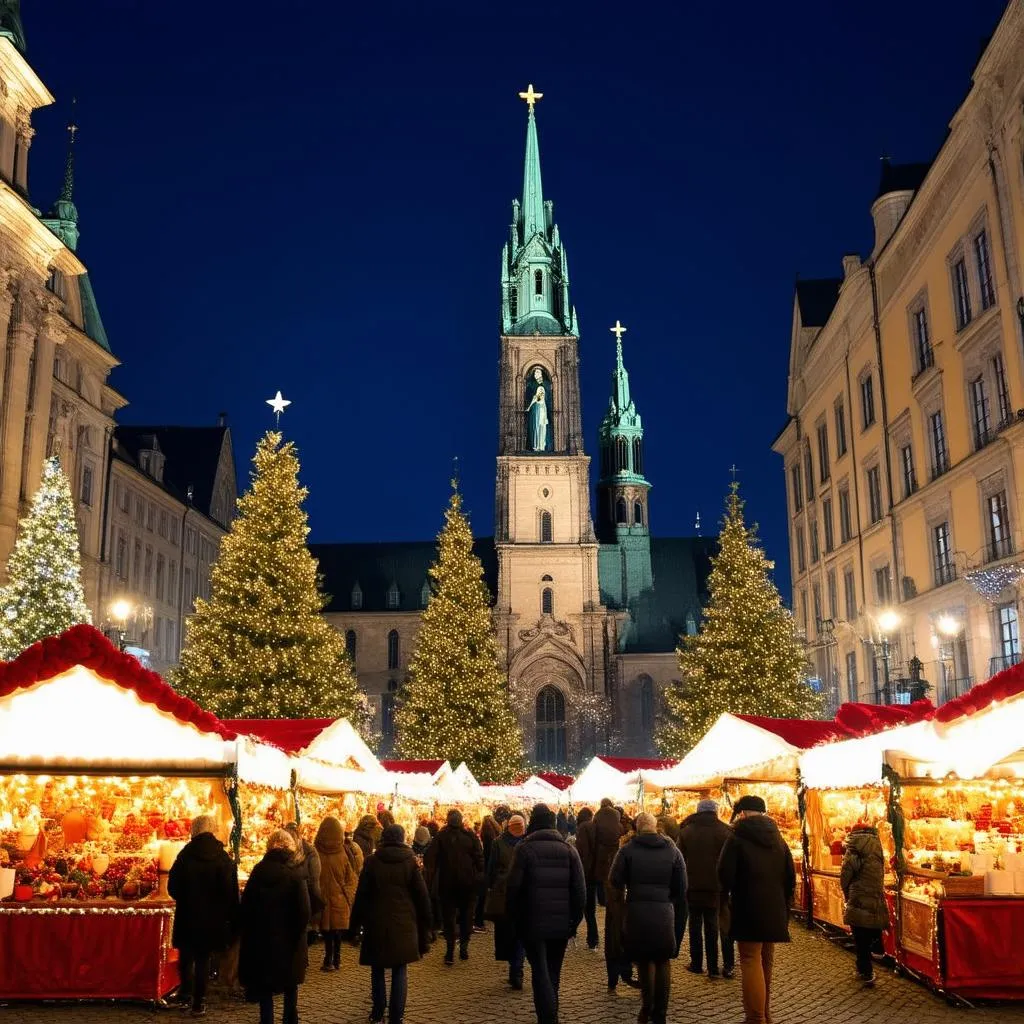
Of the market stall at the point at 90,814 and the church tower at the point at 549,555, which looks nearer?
the market stall at the point at 90,814

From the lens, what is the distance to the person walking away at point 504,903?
1238cm

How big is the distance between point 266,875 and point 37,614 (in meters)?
21.6

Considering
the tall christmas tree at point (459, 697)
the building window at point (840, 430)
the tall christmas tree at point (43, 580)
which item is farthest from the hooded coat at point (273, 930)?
the tall christmas tree at point (459, 697)

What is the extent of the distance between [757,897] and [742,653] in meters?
28.3

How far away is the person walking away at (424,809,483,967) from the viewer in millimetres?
14852

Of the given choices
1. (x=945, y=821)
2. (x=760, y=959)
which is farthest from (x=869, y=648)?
(x=760, y=959)

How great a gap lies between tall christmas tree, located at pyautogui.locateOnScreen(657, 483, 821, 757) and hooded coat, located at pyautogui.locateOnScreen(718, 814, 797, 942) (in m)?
27.2

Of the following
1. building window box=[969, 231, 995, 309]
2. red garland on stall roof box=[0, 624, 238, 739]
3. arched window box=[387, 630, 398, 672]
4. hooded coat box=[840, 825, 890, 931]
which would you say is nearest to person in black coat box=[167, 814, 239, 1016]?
red garland on stall roof box=[0, 624, 238, 739]

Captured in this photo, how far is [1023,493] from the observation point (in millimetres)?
23828

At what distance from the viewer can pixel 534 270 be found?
75688 mm

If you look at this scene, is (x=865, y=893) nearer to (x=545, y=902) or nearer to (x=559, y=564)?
(x=545, y=902)

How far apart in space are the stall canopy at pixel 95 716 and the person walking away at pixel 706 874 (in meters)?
5.24

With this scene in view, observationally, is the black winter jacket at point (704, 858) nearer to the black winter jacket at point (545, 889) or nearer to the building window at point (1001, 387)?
the black winter jacket at point (545, 889)

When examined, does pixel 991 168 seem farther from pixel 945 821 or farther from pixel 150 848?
pixel 150 848
